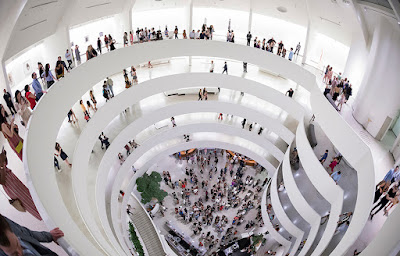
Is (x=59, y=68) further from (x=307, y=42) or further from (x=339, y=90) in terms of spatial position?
(x=307, y=42)

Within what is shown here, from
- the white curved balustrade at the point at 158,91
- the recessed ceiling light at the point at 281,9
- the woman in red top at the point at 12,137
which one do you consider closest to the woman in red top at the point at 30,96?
the white curved balustrade at the point at 158,91

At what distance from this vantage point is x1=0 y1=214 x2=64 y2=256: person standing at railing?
3285 millimetres

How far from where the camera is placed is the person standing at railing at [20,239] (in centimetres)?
329

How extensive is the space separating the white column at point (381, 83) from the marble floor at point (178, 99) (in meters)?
0.68

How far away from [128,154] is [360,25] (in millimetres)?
15059

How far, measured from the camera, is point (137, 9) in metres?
17.1

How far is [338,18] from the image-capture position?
44.8 feet

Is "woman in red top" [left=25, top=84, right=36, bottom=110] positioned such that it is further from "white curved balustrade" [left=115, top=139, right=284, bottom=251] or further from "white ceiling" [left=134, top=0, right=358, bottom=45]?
"white curved balustrade" [left=115, top=139, right=284, bottom=251]

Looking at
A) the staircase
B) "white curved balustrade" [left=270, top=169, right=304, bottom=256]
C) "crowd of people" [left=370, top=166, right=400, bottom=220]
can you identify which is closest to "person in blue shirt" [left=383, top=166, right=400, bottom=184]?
"crowd of people" [left=370, top=166, right=400, bottom=220]

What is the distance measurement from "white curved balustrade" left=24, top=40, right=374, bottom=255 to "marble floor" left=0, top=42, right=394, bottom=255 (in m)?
0.89

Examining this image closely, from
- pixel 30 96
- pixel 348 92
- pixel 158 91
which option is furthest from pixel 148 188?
pixel 348 92

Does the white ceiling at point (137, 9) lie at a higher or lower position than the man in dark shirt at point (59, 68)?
higher

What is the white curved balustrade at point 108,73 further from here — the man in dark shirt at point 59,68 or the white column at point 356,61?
the white column at point 356,61

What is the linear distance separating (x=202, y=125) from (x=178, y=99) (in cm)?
266
